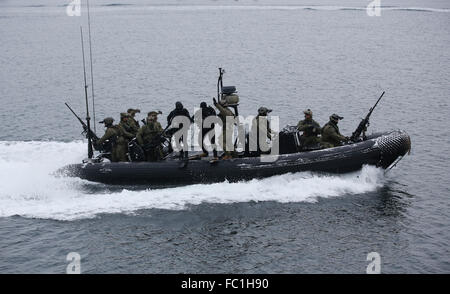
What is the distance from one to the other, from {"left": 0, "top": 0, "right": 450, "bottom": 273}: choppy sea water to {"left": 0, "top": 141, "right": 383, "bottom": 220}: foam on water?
0.05 meters

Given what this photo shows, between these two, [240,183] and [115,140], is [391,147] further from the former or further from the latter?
[115,140]

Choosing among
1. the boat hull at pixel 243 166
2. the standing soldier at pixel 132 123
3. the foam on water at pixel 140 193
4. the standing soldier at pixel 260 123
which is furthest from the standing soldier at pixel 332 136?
the standing soldier at pixel 132 123

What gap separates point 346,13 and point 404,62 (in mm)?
43699

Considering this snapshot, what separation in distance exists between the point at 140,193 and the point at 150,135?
1.89m

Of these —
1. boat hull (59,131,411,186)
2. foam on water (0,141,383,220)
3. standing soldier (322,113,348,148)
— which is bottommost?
foam on water (0,141,383,220)

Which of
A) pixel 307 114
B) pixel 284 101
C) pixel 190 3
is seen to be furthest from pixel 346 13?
pixel 307 114

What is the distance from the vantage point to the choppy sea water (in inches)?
598

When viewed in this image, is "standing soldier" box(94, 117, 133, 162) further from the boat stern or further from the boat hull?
the boat stern

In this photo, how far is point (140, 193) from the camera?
1802cm

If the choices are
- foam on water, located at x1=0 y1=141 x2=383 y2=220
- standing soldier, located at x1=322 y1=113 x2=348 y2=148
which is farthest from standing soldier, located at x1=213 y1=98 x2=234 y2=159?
standing soldier, located at x1=322 y1=113 x2=348 y2=148

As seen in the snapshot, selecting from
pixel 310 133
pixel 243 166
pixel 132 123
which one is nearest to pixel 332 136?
pixel 310 133

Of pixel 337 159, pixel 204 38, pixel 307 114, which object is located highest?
pixel 204 38
